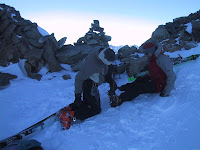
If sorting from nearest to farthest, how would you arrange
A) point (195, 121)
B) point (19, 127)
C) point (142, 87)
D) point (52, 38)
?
point (195, 121)
point (19, 127)
point (142, 87)
point (52, 38)

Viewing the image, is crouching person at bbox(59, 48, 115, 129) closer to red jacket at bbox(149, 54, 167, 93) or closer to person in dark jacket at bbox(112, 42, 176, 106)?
person in dark jacket at bbox(112, 42, 176, 106)

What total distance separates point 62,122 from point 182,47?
8731 millimetres

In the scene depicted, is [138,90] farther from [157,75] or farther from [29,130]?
[29,130]

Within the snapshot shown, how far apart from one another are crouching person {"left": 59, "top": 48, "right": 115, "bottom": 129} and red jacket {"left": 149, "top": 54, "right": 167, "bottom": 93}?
1.44 m

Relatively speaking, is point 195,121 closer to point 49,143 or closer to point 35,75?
point 49,143

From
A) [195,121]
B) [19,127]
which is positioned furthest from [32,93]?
[195,121]

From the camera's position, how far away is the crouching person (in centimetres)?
334

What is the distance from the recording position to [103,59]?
3.33m

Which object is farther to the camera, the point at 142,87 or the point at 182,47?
the point at 182,47

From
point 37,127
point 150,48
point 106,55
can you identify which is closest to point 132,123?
point 106,55

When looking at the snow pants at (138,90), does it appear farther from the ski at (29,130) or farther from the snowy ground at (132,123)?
the ski at (29,130)

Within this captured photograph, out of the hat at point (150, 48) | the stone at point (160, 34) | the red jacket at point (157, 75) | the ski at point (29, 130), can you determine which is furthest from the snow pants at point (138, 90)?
the stone at point (160, 34)

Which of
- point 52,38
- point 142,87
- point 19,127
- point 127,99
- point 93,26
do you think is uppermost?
point 93,26

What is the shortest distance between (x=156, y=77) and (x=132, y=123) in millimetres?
1707
